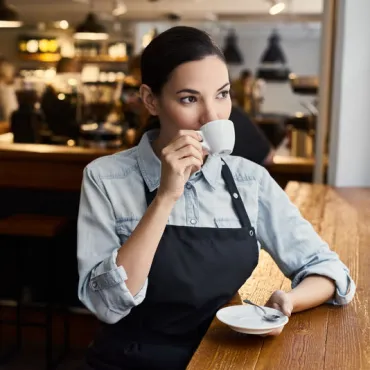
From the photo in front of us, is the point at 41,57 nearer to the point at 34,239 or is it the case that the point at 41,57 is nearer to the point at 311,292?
the point at 34,239

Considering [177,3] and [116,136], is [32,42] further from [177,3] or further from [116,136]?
[116,136]

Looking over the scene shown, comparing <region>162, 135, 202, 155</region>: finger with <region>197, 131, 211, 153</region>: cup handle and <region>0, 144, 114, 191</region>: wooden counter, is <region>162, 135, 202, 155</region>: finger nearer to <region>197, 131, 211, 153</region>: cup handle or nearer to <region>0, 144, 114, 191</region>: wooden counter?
<region>197, 131, 211, 153</region>: cup handle

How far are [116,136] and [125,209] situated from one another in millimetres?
3782

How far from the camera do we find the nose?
61.5 inches

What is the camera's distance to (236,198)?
1.79 meters

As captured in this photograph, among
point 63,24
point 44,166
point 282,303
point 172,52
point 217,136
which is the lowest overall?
point 44,166

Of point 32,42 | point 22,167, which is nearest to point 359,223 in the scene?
point 22,167

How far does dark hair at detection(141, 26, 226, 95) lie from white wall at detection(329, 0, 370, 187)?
7.51ft

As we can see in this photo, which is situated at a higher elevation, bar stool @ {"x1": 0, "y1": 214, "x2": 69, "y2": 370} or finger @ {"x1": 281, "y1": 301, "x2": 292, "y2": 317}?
finger @ {"x1": 281, "y1": 301, "x2": 292, "y2": 317}

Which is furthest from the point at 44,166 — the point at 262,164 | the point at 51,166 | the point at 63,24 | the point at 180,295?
the point at 63,24

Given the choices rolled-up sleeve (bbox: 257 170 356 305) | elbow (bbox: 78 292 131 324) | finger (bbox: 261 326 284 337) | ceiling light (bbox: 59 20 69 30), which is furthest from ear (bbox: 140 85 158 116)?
ceiling light (bbox: 59 20 69 30)

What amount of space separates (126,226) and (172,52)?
0.43m

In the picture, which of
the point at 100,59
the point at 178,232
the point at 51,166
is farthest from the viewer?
the point at 100,59

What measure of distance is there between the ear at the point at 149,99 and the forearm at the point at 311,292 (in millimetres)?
555
